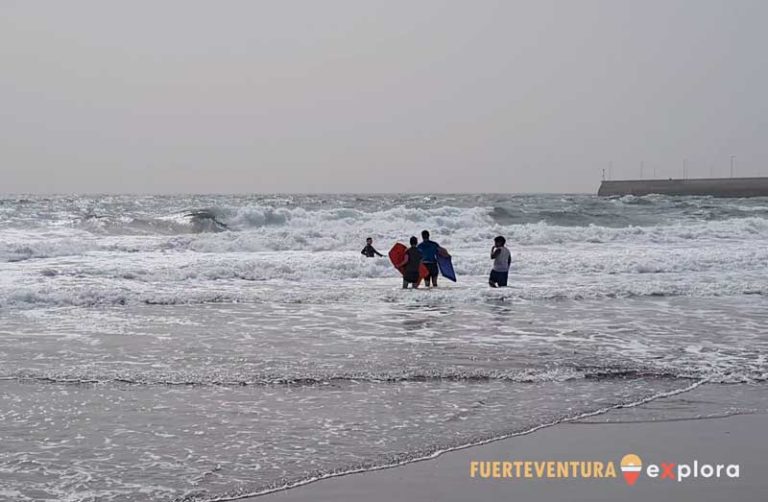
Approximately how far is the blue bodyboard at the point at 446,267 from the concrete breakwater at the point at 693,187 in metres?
88.9

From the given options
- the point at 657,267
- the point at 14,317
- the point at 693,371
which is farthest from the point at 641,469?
the point at 657,267

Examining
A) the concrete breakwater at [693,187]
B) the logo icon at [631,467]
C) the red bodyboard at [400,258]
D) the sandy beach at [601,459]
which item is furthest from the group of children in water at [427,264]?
the concrete breakwater at [693,187]

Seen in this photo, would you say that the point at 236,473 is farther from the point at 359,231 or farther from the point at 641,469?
the point at 359,231

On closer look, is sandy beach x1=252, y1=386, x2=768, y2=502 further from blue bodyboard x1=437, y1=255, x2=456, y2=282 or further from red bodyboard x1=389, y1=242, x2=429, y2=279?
blue bodyboard x1=437, y1=255, x2=456, y2=282

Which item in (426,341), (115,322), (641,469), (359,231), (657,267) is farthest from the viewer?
(359,231)

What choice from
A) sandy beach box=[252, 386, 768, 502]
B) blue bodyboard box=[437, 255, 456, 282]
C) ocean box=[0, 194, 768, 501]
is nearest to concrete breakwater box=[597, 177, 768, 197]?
ocean box=[0, 194, 768, 501]

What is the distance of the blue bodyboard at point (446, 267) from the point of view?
17.4m

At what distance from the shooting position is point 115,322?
12141 millimetres

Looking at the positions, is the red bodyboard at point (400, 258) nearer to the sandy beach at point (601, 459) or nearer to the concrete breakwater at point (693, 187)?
the sandy beach at point (601, 459)

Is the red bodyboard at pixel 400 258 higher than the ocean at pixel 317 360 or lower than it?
higher

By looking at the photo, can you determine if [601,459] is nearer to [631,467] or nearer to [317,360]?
[631,467]

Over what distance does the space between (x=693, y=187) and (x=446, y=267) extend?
9469 cm

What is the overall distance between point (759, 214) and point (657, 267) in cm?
3026

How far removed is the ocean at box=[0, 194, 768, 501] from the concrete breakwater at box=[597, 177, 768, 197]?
8240 centimetres
